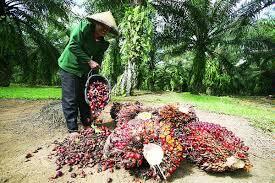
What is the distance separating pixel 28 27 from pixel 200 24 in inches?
272

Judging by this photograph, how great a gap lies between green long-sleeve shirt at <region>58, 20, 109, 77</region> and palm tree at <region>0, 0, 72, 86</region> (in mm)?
8179

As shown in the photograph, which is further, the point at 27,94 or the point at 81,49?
the point at 27,94

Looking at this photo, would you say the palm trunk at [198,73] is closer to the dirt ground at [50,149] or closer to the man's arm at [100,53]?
the dirt ground at [50,149]

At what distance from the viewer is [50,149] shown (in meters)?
4.27

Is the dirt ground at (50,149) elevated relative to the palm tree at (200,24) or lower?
lower

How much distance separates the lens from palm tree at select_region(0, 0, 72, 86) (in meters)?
12.3

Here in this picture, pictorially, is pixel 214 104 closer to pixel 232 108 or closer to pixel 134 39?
pixel 232 108

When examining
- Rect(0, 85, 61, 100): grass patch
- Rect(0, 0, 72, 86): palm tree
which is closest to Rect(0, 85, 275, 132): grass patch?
Rect(0, 85, 61, 100): grass patch

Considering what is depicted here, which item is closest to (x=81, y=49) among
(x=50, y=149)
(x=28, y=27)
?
(x=50, y=149)

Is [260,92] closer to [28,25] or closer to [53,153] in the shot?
[28,25]

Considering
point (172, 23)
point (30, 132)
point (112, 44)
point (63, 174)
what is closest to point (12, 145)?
point (30, 132)

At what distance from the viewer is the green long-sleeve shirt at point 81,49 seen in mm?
4281

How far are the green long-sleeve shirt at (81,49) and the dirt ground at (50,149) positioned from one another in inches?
39.7

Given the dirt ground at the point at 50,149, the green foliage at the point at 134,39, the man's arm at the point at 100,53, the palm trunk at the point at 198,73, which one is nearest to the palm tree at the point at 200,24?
the palm trunk at the point at 198,73
